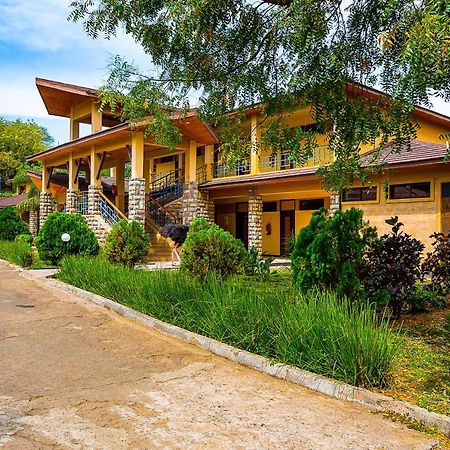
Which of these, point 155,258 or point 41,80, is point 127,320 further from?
point 41,80

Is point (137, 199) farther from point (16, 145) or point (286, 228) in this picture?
point (16, 145)

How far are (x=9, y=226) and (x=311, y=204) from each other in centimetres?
Result: 1518

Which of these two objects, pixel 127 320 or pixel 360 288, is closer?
pixel 360 288

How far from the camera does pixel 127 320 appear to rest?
301 inches

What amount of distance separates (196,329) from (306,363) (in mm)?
2030

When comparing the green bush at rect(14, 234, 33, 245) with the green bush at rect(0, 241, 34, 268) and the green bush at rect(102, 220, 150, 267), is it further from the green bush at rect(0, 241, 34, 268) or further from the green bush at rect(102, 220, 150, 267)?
the green bush at rect(102, 220, 150, 267)

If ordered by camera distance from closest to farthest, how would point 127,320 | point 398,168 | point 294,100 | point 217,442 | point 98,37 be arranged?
point 217,442 → point 294,100 → point 98,37 → point 127,320 → point 398,168

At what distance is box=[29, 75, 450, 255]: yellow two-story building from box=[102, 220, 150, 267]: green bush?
3.05 m

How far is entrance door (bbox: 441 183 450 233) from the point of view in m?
14.3

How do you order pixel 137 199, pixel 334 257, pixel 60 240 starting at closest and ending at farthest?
pixel 334 257
pixel 60 240
pixel 137 199

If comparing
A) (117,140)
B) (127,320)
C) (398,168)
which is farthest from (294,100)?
(117,140)

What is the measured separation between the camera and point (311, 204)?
23.1 metres

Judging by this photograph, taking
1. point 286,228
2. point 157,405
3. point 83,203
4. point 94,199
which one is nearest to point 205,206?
point 286,228

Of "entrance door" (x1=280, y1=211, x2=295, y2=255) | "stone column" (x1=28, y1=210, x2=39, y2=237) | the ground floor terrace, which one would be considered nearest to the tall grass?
the ground floor terrace
